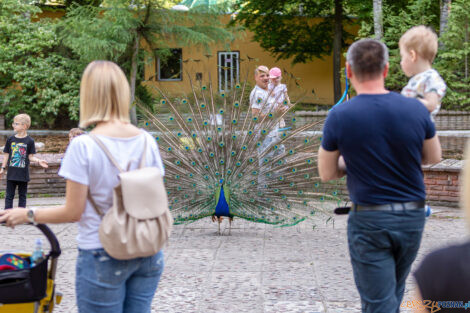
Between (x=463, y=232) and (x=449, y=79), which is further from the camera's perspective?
(x=449, y=79)

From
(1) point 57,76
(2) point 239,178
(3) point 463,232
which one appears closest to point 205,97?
(2) point 239,178

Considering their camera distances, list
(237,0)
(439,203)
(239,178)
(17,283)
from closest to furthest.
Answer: (17,283) < (239,178) < (439,203) < (237,0)

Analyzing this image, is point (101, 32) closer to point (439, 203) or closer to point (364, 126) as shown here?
point (439, 203)

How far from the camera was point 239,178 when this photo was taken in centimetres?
714

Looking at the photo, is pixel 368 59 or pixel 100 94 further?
pixel 368 59

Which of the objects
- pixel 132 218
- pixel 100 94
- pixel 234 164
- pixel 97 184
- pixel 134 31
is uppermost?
pixel 134 31

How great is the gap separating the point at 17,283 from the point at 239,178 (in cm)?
468

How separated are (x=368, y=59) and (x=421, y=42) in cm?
49

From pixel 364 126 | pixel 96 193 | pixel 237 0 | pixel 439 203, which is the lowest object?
pixel 439 203

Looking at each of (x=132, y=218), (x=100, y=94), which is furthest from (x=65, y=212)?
(x=100, y=94)

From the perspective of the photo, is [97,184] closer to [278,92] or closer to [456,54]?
[278,92]

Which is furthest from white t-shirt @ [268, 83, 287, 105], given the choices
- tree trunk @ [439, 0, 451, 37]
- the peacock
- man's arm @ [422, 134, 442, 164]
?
tree trunk @ [439, 0, 451, 37]

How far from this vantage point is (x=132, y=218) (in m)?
2.63

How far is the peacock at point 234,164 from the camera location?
7.09 meters
